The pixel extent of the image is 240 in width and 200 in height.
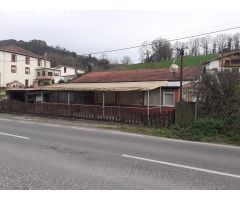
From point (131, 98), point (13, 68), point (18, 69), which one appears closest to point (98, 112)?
point (131, 98)

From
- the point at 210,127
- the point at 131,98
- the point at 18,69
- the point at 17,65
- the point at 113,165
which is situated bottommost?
the point at 113,165

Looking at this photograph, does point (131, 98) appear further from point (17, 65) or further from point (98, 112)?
point (17, 65)

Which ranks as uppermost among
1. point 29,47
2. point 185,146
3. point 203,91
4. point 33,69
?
point 29,47

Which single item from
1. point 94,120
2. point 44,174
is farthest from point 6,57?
point 44,174

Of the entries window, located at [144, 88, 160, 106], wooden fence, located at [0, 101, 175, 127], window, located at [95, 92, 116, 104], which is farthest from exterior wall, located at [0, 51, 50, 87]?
window, located at [144, 88, 160, 106]

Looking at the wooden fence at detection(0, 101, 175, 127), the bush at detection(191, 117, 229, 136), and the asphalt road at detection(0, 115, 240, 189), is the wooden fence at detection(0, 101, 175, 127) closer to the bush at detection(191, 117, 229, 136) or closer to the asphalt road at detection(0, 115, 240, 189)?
the bush at detection(191, 117, 229, 136)

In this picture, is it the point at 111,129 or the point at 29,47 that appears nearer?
the point at 111,129

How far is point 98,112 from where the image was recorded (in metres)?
18.6

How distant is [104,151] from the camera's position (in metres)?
9.23

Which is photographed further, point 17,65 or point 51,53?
point 51,53

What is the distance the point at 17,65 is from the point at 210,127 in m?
58.4

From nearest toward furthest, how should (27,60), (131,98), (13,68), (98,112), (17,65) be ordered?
(98,112)
(131,98)
(13,68)
(17,65)
(27,60)
